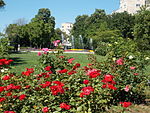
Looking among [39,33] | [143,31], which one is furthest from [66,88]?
[39,33]

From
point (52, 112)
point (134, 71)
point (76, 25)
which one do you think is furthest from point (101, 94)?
point (76, 25)

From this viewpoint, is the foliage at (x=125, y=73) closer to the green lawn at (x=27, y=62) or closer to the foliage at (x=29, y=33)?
the green lawn at (x=27, y=62)

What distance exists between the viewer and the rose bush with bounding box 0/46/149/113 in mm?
3418

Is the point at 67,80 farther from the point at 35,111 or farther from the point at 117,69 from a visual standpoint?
the point at 117,69

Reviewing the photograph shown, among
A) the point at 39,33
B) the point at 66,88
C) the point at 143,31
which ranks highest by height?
the point at 39,33

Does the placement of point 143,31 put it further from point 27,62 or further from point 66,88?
point 66,88

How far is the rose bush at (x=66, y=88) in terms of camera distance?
11.2 feet

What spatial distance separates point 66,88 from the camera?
12.5 feet

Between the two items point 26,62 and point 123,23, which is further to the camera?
point 123,23

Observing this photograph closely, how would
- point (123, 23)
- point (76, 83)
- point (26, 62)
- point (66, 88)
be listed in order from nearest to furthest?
point (66, 88)
point (76, 83)
point (26, 62)
point (123, 23)

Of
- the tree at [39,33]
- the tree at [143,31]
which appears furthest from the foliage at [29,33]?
the tree at [143,31]

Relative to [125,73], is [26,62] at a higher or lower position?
lower

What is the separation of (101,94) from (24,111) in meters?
1.27

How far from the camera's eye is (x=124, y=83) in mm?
5141
